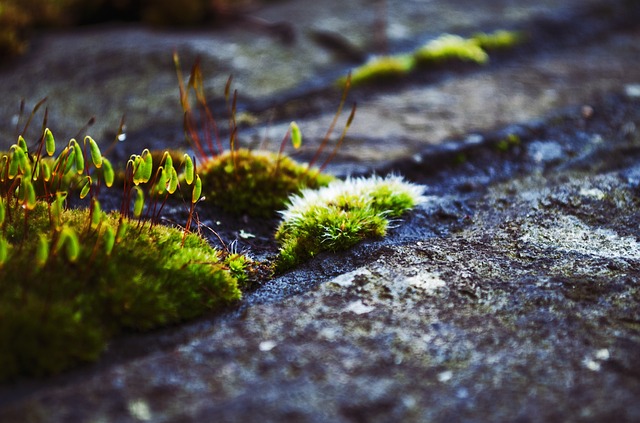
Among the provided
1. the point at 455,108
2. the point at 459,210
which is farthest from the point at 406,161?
the point at 455,108

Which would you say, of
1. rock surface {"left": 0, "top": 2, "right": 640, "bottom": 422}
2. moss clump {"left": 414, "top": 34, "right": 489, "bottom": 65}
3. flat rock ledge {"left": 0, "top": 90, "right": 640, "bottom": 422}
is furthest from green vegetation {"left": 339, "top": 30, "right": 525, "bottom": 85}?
flat rock ledge {"left": 0, "top": 90, "right": 640, "bottom": 422}

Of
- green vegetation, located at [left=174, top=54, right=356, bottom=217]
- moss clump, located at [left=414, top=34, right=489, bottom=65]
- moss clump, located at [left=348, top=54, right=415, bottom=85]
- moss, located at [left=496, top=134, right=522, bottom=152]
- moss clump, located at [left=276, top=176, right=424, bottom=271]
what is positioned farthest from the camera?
moss clump, located at [left=414, top=34, right=489, bottom=65]

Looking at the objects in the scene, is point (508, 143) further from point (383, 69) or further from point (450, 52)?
point (450, 52)

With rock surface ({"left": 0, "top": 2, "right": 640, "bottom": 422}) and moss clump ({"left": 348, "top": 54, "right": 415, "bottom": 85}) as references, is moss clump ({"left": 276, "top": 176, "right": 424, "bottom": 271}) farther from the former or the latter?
moss clump ({"left": 348, "top": 54, "right": 415, "bottom": 85})

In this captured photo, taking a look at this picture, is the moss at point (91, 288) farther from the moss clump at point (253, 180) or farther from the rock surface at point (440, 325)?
the moss clump at point (253, 180)

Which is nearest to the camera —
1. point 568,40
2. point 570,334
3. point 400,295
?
point 570,334

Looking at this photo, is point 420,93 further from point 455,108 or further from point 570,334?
point 570,334
